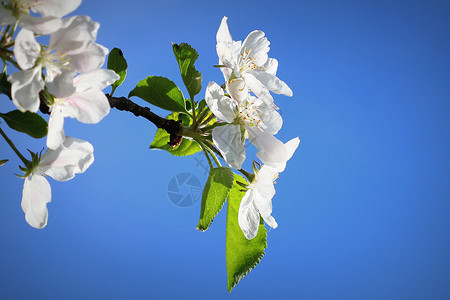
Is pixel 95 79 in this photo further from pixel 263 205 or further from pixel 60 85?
pixel 263 205

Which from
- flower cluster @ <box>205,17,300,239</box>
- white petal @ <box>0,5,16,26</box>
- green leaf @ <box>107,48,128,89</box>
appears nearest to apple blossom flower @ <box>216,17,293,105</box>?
flower cluster @ <box>205,17,300,239</box>

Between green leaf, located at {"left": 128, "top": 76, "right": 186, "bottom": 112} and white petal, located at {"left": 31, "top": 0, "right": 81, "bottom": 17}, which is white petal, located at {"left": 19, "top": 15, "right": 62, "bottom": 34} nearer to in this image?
white petal, located at {"left": 31, "top": 0, "right": 81, "bottom": 17}

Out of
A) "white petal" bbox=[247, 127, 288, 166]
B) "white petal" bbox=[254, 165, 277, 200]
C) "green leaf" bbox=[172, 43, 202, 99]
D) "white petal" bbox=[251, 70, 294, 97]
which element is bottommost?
"white petal" bbox=[254, 165, 277, 200]

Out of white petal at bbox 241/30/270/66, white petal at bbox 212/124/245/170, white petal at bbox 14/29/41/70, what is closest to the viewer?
white petal at bbox 14/29/41/70

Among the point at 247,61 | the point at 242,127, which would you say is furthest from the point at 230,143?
the point at 247,61

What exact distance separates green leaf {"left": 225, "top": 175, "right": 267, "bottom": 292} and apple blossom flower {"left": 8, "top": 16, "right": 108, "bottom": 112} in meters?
0.26

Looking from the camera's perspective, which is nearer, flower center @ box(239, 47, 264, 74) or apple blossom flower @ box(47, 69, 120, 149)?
apple blossom flower @ box(47, 69, 120, 149)

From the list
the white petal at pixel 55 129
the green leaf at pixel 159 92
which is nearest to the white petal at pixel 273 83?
the green leaf at pixel 159 92

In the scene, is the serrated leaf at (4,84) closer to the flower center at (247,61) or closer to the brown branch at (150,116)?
the brown branch at (150,116)

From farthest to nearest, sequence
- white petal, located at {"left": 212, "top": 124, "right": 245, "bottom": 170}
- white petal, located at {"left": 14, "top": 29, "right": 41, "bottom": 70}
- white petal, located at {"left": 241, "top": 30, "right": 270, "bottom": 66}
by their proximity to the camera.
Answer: white petal, located at {"left": 241, "top": 30, "right": 270, "bottom": 66} → white petal, located at {"left": 212, "top": 124, "right": 245, "bottom": 170} → white petal, located at {"left": 14, "top": 29, "right": 41, "bottom": 70}

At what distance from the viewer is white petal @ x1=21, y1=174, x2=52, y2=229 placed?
363 mm

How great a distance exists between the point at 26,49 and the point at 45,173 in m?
0.14

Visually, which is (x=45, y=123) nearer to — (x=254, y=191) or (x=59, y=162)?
(x=59, y=162)

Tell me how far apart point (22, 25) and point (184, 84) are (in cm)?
21
